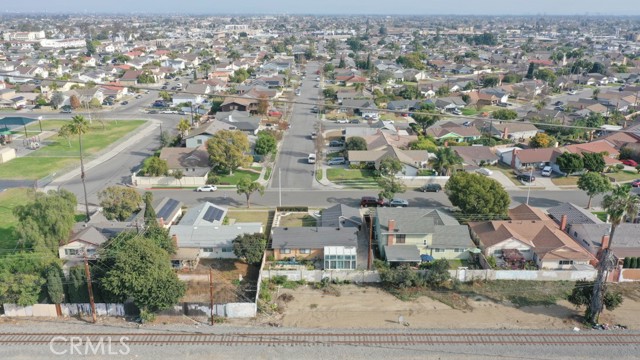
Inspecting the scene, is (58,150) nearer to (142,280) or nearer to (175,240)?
(175,240)

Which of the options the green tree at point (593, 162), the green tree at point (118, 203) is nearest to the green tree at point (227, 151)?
the green tree at point (118, 203)

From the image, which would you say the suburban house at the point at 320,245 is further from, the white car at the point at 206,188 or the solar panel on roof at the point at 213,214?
the white car at the point at 206,188

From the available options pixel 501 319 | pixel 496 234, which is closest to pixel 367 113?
pixel 496 234

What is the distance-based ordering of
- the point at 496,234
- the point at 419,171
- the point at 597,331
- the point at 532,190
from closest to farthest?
the point at 597,331
the point at 496,234
the point at 532,190
the point at 419,171

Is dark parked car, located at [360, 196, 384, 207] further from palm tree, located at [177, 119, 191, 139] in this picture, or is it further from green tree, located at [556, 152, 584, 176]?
palm tree, located at [177, 119, 191, 139]

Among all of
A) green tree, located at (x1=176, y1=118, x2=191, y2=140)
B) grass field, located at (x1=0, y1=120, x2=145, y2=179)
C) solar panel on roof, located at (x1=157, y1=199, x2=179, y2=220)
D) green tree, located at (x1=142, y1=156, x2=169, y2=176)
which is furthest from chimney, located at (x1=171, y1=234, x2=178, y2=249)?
green tree, located at (x1=176, y1=118, x2=191, y2=140)

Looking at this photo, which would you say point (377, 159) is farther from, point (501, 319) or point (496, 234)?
point (501, 319)
